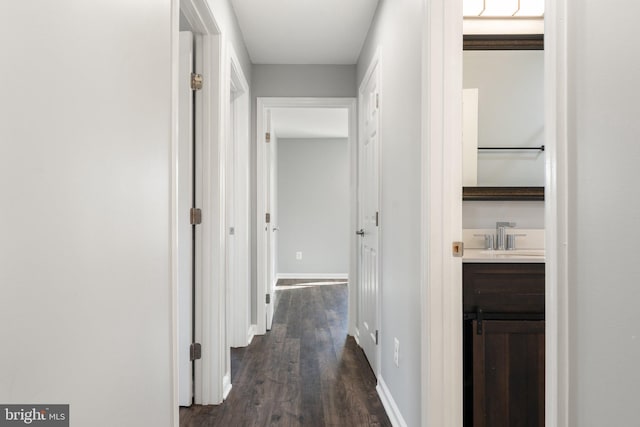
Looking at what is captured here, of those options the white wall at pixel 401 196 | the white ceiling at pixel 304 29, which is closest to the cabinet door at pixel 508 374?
the white wall at pixel 401 196

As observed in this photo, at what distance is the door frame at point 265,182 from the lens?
4.11m

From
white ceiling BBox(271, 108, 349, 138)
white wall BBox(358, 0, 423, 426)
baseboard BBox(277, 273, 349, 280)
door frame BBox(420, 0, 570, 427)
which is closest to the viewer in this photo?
door frame BBox(420, 0, 570, 427)

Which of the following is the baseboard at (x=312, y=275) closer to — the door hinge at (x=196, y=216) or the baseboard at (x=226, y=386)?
the baseboard at (x=226, y=386)

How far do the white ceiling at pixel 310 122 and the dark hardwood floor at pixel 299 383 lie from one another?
2.65 meters

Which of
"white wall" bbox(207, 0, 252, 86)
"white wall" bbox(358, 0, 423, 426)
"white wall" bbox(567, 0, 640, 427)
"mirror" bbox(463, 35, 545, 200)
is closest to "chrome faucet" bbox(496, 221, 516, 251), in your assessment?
"mirror" bbox(463, 35, 545, 200)

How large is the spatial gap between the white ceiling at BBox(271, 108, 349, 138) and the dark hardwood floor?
265 centimetres

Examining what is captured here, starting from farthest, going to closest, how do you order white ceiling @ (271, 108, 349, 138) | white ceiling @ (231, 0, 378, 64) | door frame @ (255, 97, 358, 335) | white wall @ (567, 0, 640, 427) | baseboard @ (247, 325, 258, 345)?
1. white ceiling @ (271, 108, 349, 138)
2. door frame @ (255, 97, 358, 335)
3. baseboard @ (247, 325, 258, 345)
4. white ceiling @ (231, 0, 378, 64)
5. white wall @ (567, 0, 640, 427)

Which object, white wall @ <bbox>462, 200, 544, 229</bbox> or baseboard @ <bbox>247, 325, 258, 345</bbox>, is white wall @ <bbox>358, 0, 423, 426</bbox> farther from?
baseboard @ <bbox>247, 325, 258, 345</bbox>

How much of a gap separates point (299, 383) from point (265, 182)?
1909 mm

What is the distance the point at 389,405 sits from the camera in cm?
247

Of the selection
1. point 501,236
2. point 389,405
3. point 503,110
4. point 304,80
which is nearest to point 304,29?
point 304,80

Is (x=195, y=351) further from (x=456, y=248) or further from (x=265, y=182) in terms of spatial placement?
(x=265, y=182)

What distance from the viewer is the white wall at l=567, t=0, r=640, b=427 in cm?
77

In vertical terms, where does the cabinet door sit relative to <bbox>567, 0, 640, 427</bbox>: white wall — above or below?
below
